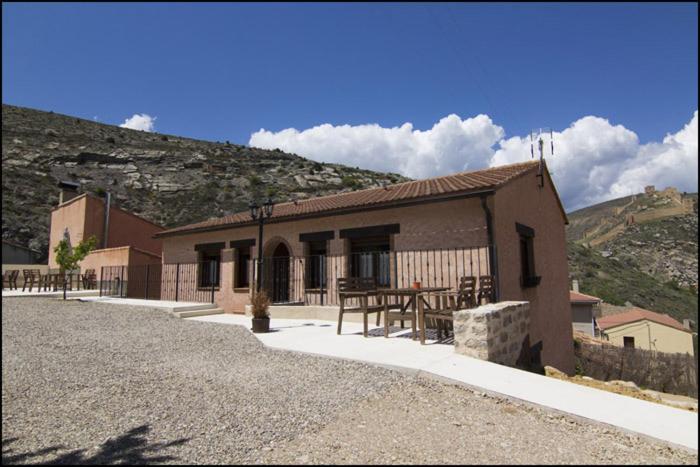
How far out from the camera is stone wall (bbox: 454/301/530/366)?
17.5 ft

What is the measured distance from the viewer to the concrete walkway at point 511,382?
355cm

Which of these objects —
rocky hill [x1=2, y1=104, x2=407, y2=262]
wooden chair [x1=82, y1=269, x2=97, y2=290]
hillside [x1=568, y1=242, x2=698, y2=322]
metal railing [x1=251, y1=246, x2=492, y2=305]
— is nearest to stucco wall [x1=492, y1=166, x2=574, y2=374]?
metal railing [x1=251, y1=246, x2=492, y2=305]

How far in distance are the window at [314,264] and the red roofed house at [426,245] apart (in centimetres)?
3

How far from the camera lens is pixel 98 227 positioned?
1961cm

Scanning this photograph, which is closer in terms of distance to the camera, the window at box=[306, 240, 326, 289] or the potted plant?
the potted plant

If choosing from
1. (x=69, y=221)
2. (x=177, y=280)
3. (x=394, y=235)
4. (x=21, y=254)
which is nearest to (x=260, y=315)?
(x=394, y=235)

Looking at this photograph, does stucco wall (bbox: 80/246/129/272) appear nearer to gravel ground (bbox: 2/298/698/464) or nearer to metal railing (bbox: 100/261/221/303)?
metal railing (bbox: 100/261/221/303)

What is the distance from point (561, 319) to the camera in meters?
12.5

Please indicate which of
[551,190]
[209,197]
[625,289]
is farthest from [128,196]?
[625,289]

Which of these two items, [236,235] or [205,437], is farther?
[236,235]

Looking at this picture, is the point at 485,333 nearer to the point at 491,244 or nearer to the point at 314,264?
the point at 491,244

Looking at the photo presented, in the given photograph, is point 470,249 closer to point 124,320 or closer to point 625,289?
point 124,320

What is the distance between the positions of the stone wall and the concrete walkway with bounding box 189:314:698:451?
7.1 inches

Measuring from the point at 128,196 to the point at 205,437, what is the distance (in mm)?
37678
